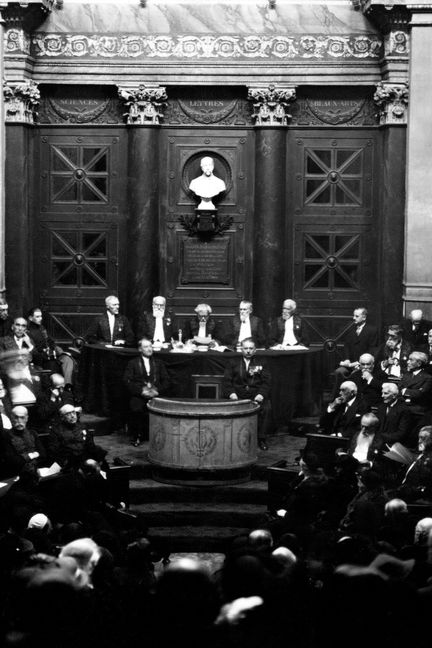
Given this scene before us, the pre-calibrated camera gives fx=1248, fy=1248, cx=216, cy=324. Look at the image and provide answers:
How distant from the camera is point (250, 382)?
16.7 m

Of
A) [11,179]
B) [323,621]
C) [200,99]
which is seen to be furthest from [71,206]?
[323,621]

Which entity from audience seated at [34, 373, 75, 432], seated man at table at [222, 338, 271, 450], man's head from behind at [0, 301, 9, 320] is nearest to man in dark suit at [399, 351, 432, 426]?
seated man at table at [222, 338, 271, 450]

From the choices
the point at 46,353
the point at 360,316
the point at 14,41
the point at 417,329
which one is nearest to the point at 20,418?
the point at 46,353

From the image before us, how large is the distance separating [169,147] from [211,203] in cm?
118

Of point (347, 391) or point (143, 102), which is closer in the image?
point (347, 391)

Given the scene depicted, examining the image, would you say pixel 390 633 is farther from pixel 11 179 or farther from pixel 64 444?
pixel 11 179

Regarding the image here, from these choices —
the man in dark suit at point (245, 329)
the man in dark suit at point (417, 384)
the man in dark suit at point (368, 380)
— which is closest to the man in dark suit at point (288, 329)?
the man in dark suit at point (245, 329)

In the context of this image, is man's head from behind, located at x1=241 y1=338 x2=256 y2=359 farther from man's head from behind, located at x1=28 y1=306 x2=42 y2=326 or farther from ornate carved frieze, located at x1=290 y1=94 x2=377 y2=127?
ornate carved frieze, located at x1=290 y1=94 x2=377 y2=127

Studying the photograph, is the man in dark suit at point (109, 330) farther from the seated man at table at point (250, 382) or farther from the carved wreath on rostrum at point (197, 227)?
the carved wreath on rostrum at point (197, 227)

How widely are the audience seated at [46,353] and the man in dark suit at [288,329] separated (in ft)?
9.87

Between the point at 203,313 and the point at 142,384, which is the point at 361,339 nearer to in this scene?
the point at 203,313

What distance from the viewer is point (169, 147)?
20.5 m

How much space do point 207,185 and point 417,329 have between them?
14.3ft

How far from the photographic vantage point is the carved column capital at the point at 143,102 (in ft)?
65.9
